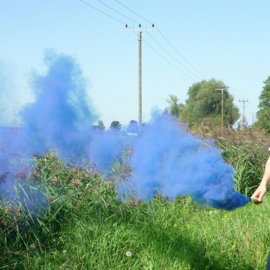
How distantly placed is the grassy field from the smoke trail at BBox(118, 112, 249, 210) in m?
0.38

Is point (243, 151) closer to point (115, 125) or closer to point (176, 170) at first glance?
point (115, 125)

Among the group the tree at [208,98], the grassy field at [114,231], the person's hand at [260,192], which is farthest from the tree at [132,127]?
the tree at [208,98]

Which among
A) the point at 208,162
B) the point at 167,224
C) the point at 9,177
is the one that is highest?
the point at 208,162

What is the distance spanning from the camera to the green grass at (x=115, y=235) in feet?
10.6

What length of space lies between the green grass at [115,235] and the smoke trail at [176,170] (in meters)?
0.38

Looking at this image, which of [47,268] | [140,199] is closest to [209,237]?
[140,199]

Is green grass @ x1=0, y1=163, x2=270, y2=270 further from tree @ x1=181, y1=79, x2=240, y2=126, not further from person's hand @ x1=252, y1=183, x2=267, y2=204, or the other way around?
tree @ x1=181, y1=79, x2=240, y2=126

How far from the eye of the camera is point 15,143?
12.3ft

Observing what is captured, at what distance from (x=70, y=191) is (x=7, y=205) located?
2.52 feet

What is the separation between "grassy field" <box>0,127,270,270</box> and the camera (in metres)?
3.25

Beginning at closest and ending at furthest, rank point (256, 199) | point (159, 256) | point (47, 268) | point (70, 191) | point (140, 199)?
point (256, 199)
point (47, 268)
point (159, 256)
point (70, 191)
point (140, 199)

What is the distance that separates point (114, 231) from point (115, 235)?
0.21 m

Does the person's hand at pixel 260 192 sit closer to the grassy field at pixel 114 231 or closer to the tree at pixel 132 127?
the grassy field at pixel 114 231

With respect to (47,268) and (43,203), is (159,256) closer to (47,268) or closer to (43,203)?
(47,268)
